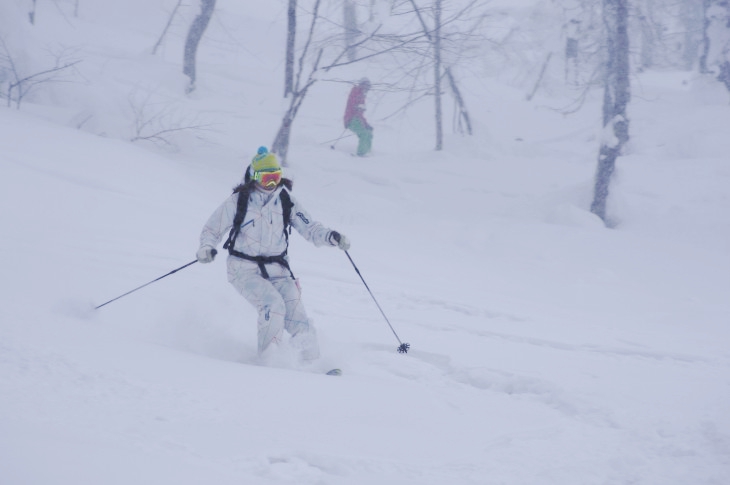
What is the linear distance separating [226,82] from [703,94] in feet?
47.3

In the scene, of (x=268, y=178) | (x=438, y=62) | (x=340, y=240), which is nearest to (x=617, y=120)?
(x=438, y=62)

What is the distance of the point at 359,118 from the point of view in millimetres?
17234

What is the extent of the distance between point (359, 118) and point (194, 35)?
603 cm

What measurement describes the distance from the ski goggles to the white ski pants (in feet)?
2.01

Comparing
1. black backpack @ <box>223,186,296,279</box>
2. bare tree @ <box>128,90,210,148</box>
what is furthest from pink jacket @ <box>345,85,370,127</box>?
black backpack @ <box>223,186,296,279</box>

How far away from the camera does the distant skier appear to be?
55.0 feet

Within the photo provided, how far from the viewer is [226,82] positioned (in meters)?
23.6

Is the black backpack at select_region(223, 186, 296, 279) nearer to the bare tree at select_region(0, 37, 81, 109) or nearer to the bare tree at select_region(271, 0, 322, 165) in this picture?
the bare tree at select_region(271, 0, 322, 165)

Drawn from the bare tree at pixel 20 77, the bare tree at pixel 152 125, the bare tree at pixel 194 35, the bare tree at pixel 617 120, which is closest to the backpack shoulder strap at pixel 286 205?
the bare tree at pixel 617 120

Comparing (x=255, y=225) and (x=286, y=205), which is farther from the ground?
(x=286, y=205)

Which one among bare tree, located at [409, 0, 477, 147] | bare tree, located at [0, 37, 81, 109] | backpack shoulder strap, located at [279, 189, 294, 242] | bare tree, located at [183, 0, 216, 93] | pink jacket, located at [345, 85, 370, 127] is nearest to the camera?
backpack shoulder strap, located at [279, 189, 294, 242]

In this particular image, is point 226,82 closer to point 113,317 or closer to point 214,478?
point 113,317

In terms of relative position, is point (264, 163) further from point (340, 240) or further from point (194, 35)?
point (194, 35)

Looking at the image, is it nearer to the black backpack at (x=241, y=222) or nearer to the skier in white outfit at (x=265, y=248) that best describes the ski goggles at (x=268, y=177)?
the skier in white outfit at (x=265, y=248)
